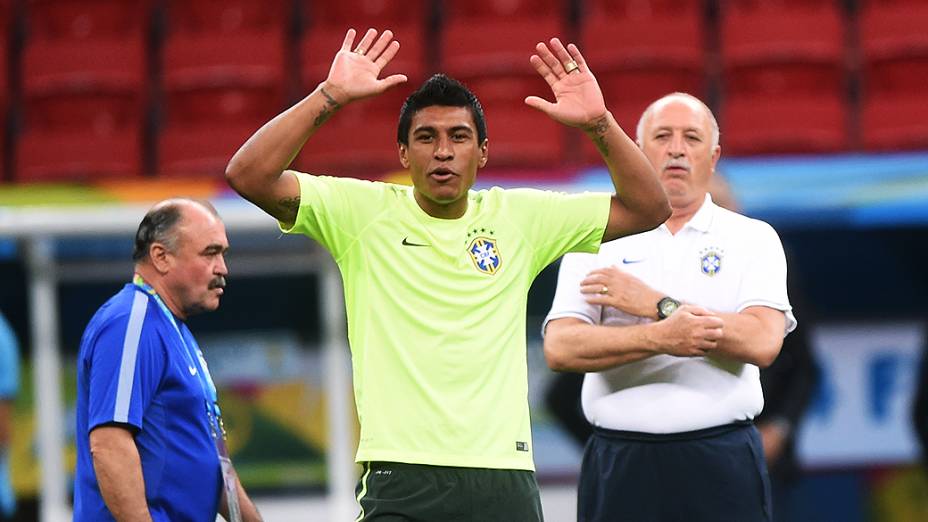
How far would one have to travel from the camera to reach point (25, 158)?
722 centimetres

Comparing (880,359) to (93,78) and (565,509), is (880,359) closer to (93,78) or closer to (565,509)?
(565,509)

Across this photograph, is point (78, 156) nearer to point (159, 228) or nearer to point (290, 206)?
point (159, 228)

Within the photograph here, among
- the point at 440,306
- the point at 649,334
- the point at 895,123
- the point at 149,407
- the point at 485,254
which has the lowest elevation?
the point at 149,407

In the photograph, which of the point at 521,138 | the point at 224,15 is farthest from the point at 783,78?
the point at 224,15

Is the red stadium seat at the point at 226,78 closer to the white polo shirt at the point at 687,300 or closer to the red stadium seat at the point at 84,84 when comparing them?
the red stadium seat at the point at 84,84

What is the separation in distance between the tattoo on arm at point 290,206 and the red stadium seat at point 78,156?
4.21 m

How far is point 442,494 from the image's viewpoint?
3037 millimetres

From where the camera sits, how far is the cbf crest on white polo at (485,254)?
321cm

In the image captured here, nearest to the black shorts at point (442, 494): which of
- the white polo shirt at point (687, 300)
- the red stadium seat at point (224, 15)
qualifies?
the white polo shirt at point (687, 300)

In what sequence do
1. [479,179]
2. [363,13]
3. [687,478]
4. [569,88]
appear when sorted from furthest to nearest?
1. [363,13]
2. [479,179]
3. [687,478]
4. [569,88]

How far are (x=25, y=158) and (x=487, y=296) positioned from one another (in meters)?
4.73

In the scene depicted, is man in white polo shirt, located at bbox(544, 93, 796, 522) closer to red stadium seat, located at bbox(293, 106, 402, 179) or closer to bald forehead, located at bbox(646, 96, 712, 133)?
bald forehead, located at bbox(646, 96, 712, 133)

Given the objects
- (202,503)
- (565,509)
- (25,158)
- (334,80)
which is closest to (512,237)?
(334,80)

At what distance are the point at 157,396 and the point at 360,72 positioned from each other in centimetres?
95
